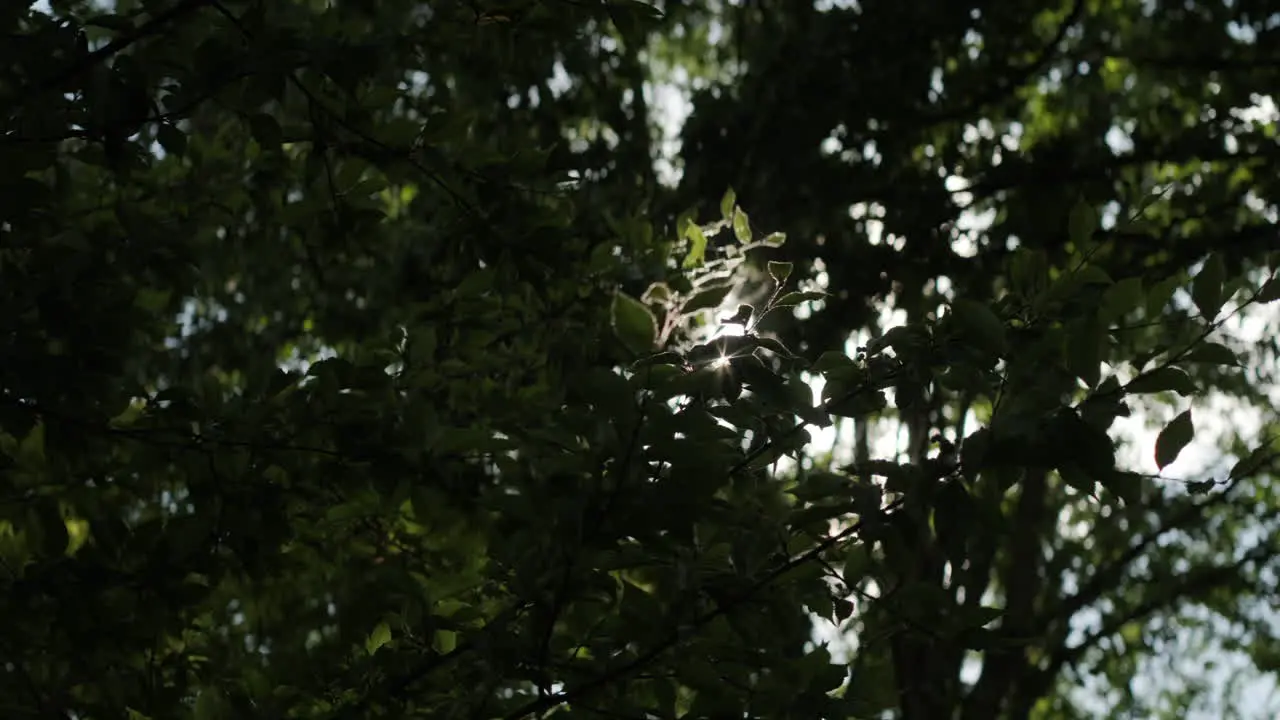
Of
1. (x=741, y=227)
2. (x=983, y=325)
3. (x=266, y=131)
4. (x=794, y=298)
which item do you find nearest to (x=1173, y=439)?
(x=983, y=325)

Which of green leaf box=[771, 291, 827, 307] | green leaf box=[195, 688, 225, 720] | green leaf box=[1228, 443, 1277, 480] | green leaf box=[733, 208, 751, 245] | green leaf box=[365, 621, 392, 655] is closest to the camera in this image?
green leaf box=[1228, 443, 1277, 480]

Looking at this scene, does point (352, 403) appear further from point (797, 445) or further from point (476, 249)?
point (797, 445)

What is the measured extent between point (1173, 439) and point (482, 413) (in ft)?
6.84

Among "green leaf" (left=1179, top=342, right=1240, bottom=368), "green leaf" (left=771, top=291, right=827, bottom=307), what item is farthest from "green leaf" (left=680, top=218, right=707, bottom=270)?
"green leaf" (left=1179, top=342, right=1240, bottom=368)

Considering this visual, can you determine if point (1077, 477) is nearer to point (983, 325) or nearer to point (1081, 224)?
point (983, 325)

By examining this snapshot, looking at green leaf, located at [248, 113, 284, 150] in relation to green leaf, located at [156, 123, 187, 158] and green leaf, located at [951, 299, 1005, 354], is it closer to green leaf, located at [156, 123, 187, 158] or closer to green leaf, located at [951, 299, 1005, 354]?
green leaf, located at [156, 123, 187, 158]

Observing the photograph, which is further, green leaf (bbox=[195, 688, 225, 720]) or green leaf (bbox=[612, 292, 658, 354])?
green leaf (bbox=[195, 688, 225, 720])

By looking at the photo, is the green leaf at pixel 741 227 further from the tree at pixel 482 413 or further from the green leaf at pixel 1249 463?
the green leaf at pixel 1249 463

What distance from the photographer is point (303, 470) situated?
287cm

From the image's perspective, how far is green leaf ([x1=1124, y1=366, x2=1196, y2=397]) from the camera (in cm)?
168

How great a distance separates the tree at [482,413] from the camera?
171cm

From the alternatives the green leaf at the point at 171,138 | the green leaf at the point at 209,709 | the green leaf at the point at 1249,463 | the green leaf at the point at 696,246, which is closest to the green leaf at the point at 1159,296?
the green leaf at the point at 1249,463

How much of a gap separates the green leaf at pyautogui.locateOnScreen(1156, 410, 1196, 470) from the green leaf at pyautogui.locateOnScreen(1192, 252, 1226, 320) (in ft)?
0.49

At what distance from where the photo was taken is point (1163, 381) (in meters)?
1.70
